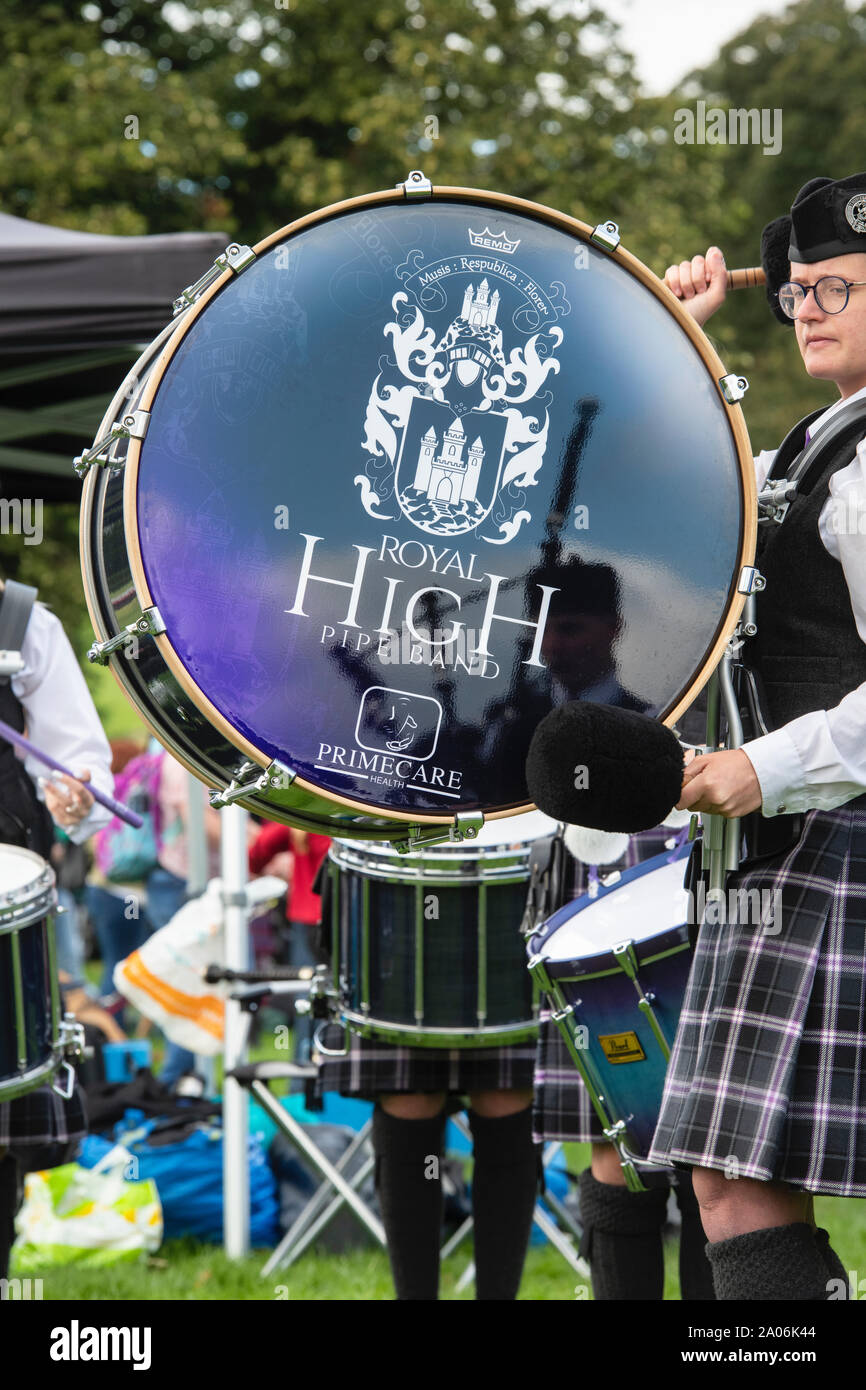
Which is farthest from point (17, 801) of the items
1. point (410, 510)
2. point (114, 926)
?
point (114, 926)

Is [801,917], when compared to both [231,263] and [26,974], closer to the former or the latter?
[231,263]

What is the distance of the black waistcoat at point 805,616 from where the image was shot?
195cm

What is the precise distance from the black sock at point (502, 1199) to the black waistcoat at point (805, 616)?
146cm

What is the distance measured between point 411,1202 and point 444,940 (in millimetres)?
537

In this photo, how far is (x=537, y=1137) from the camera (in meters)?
2.89

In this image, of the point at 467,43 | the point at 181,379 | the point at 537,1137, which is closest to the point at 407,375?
the point at 181,379

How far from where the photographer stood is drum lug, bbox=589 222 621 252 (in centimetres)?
185

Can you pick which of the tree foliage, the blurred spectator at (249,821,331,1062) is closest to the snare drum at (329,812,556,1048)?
the blurred spectator at (249,821,331,1062)

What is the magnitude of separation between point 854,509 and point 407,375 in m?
0.57

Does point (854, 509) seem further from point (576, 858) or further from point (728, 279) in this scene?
point (576, 858)

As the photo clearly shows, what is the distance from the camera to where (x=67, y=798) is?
9.98ft

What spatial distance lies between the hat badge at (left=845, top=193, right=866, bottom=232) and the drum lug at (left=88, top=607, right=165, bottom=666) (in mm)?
1034
